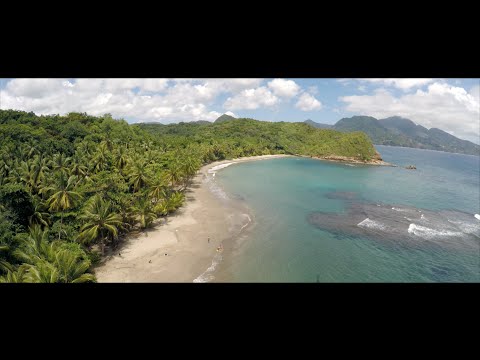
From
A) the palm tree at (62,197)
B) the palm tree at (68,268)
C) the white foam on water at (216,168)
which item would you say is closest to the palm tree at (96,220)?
the palm tree at (62,197)

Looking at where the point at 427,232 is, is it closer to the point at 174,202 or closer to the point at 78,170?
the point at 174,202

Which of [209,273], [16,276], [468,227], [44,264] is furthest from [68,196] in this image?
[468,227]

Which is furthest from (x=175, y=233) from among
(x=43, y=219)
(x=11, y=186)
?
(x=11, y=186)

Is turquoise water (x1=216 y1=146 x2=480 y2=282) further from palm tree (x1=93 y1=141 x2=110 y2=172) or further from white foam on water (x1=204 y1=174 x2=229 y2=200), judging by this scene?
palm tree (x1=93 y1=141 x2=110 y2=172)

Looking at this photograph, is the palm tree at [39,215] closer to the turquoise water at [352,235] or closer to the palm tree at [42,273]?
the palm tree at [42,273]

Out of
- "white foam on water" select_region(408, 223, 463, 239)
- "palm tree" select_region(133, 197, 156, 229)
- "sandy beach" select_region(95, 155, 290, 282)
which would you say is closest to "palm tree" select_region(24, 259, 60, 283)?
"sandy beach" select_region(95, 155, 290, 282)
